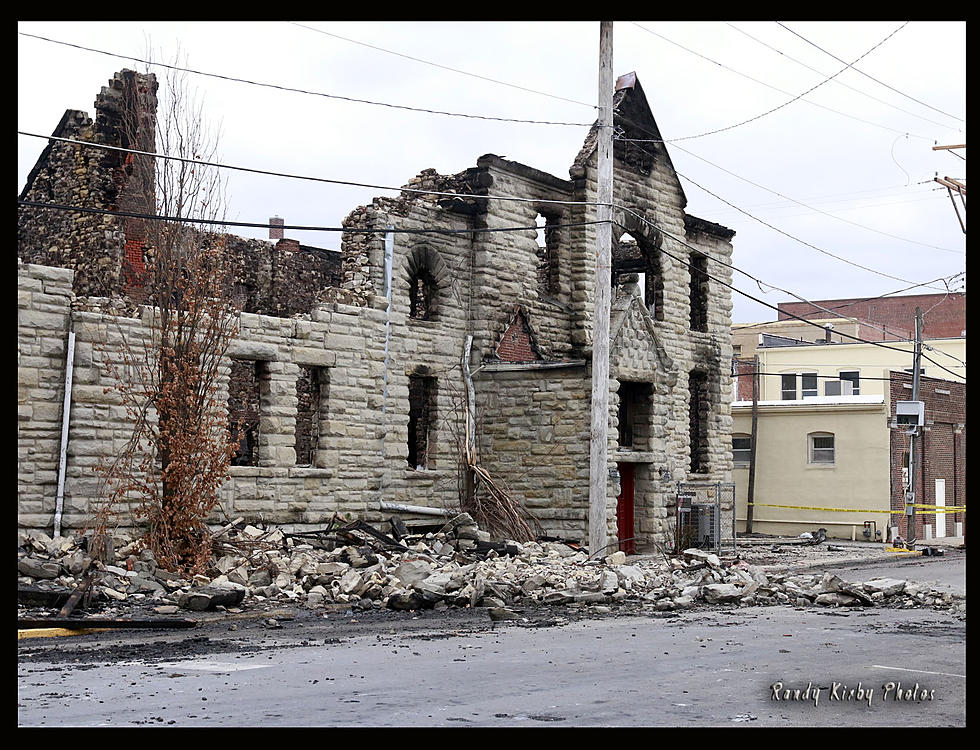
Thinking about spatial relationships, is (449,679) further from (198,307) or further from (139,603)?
(198,307)

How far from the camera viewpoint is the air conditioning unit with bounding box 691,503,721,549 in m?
27.2

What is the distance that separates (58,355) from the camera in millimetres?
17203

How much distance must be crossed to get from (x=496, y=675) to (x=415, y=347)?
13.8 metres

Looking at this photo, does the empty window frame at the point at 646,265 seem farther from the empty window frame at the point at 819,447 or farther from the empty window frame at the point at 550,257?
the empty window frame at the point at 819,447

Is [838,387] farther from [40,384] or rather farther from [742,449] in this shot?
[40,384]

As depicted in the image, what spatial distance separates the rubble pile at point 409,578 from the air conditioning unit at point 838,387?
35.0 metres

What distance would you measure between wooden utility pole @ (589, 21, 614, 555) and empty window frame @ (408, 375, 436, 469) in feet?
14.4

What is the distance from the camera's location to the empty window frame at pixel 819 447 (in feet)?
129

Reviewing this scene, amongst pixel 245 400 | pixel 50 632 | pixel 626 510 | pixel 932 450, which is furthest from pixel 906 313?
pixel 50 632

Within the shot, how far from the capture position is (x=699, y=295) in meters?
32.1

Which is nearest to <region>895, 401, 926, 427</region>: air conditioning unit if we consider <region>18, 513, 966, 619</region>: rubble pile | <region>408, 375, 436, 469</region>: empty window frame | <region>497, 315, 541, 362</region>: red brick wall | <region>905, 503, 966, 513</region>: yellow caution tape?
<region>905, 503, 966, 513</region>: yellow caution tape
